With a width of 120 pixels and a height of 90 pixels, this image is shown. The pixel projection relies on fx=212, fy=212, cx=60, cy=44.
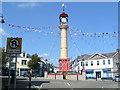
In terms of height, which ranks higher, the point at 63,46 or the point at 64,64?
the point at 63,46

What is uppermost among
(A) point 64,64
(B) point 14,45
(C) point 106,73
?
(B) point 14,45

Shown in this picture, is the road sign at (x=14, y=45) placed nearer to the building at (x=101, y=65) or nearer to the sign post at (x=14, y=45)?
the sign post at (x=14, y=45)

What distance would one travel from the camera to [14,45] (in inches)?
411

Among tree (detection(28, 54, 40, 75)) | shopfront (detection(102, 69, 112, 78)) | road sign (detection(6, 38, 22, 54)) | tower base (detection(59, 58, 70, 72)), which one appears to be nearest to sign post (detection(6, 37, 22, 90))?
road sign (detection(6, 38, 22, 54))

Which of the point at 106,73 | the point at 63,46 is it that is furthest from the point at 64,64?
the point at 106,73

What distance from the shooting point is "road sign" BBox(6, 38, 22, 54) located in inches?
409

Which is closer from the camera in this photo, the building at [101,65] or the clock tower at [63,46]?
the clock tower at [63,46]

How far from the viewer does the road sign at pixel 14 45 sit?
1039 centimetres

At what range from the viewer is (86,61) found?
6381 centimetres

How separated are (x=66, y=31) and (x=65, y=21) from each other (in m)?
2.36

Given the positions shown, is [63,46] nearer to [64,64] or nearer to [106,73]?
Result: [64,64]

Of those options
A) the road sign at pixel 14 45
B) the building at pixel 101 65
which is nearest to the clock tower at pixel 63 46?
the building at pixel 101 65

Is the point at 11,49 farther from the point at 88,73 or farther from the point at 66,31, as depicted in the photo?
the point at 88,73

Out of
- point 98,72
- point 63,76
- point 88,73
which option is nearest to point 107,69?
point 98,72
